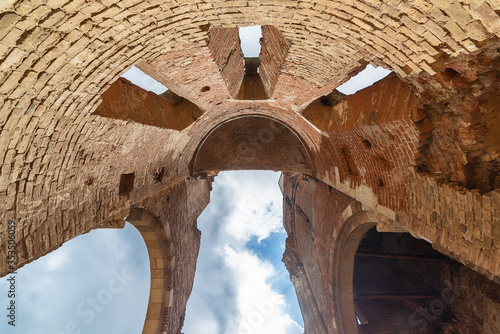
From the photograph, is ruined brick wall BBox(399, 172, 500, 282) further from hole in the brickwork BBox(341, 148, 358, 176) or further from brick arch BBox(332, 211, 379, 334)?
brick arch BBox(332, 211, 379, 334)

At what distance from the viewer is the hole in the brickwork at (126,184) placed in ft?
15.4

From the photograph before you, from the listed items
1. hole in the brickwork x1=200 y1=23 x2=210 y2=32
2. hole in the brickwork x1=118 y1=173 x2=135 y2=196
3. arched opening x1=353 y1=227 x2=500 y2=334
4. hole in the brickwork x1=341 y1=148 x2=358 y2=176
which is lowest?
arched opening x1=353 y1=227 x2=500 y2=334

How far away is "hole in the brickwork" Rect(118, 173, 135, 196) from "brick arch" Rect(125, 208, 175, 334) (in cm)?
181

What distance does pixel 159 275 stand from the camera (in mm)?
7125

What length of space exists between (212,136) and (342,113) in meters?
4.40

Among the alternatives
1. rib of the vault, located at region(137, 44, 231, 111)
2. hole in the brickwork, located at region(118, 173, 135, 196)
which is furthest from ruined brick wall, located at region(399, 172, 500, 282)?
hole in the brickwork, located at region(118, 173, 135, 196)

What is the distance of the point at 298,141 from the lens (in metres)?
8.04

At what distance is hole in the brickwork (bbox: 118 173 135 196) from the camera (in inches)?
185

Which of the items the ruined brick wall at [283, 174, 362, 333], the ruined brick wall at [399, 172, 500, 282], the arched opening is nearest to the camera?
the ruined brick wall at [399, 172, 500, 282]

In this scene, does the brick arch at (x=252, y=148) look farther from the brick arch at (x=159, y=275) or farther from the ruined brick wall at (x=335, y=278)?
the brick arch at (x=159, y=275)

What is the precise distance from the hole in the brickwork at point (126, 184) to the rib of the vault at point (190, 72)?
176 centimetres

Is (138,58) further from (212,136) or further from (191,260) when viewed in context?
(191,260)

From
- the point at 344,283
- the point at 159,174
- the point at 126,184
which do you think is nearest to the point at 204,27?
the point at 126,184

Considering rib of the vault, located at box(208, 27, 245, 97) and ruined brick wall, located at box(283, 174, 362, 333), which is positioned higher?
rib of the vault, located at box(208, 27, 245, 97)
